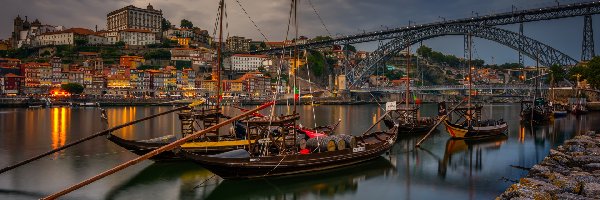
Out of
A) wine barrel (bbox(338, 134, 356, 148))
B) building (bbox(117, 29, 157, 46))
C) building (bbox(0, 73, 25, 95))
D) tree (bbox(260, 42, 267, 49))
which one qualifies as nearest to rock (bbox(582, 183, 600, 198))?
wine barrel (bbox(338, 134, 356, 148))

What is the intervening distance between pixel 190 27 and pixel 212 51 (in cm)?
2375

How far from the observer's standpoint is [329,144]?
16734 millimetres

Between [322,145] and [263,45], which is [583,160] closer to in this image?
[322,145]

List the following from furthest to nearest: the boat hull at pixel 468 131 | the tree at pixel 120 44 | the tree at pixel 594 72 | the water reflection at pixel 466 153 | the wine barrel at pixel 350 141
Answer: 1. the tree at pixel 120 44
2. the tree at pixel 594 72
3. the boat hull at pixel 468 131
4. the water reflection at pixel 466 153
5. the wine barrel at pixel 350 141

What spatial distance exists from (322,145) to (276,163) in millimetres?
2356

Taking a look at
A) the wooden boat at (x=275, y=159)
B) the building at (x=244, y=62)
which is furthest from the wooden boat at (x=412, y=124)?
the building at (x=244, y=62)

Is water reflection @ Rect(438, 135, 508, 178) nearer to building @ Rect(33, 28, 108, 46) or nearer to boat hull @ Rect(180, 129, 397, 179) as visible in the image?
boat hull @ Rect(180, 129, 397, 179)

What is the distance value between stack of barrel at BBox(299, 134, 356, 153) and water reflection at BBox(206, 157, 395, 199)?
832mm

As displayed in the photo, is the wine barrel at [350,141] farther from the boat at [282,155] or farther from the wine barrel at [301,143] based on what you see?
the wine barrel at [301,143]

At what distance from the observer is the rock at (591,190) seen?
443 inches

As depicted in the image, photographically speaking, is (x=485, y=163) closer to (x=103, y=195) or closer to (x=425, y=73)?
(x=103, y=195)

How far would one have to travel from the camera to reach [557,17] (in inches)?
2448

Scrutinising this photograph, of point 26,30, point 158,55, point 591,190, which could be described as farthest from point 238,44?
point 591,190

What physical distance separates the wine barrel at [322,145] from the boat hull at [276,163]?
0.97ft
